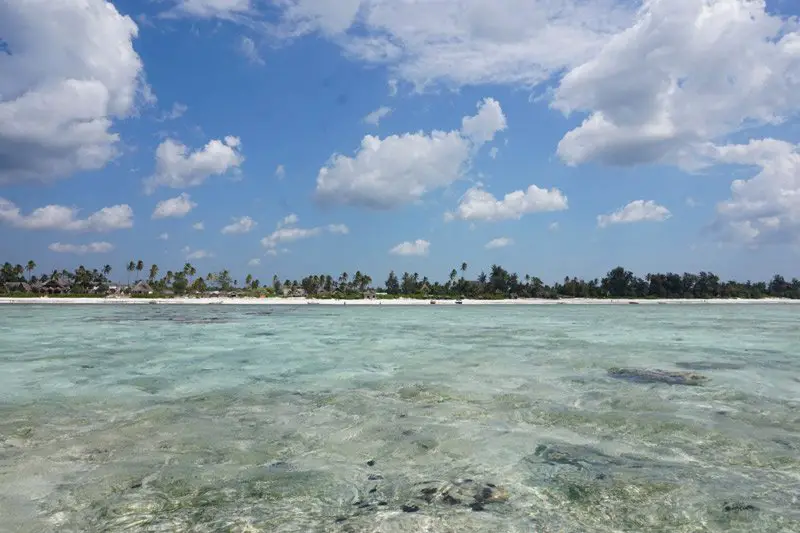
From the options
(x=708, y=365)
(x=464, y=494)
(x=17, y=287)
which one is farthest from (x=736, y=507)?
(x=17, y=287)

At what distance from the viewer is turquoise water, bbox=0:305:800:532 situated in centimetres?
615

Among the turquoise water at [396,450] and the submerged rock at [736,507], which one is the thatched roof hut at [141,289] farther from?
the submerged rock at [736,507]

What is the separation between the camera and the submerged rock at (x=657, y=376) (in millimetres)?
15969

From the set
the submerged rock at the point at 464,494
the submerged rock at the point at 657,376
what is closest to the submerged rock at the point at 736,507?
the submerged rock at the point at 464,494

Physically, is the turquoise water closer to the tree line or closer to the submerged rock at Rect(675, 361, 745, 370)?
the submerged rock at Rect(675, 361, 745, 370)

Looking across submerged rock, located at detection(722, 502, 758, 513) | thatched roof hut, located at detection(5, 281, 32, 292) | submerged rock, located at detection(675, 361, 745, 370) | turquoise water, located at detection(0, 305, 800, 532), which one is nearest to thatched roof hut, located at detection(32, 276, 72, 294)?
thatched roof hut, located at detection(5, 281, 32, 292)

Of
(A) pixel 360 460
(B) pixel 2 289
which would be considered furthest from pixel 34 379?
(B) pixel 2 289

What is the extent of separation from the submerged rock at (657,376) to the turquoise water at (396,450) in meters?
0.50

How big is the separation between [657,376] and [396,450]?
1167cm

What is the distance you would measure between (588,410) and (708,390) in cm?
507

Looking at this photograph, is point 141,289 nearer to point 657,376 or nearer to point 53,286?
point 53,286

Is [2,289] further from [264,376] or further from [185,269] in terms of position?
[264,376]

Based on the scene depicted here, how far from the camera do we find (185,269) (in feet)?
544

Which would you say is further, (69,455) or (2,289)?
(2,289)
